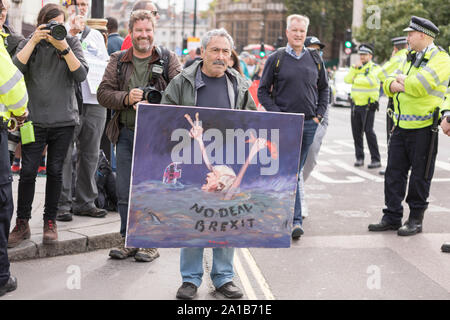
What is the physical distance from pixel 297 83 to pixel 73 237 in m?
2.52

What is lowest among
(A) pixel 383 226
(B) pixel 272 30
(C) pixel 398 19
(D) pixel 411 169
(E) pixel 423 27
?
(A) pixel 383 226

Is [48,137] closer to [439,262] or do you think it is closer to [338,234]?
[338,234]

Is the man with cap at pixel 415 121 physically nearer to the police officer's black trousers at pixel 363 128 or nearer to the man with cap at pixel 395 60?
the man with cap at pixel 395 60

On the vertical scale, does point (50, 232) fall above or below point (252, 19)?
below

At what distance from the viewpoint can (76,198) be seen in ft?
22.6

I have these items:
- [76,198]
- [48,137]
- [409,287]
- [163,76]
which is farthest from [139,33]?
[409,287]

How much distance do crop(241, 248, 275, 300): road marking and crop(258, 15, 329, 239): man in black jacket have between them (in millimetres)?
766

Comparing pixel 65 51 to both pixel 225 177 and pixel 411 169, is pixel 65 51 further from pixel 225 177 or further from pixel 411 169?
pixel 411 169

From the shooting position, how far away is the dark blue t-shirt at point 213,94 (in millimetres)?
4672

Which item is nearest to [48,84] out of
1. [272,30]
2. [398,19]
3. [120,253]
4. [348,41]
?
[120,253]

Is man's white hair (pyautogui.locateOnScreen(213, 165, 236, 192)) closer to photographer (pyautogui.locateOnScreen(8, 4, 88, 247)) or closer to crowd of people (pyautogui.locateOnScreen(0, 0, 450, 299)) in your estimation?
crowd of people (pyautogui.locateOnScreen(0, 0, 450, 299))

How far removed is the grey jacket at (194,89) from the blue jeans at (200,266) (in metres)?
1.04

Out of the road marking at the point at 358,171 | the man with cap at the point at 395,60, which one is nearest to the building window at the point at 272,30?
the road marking at the point at 358,171

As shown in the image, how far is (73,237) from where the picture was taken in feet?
19.5
